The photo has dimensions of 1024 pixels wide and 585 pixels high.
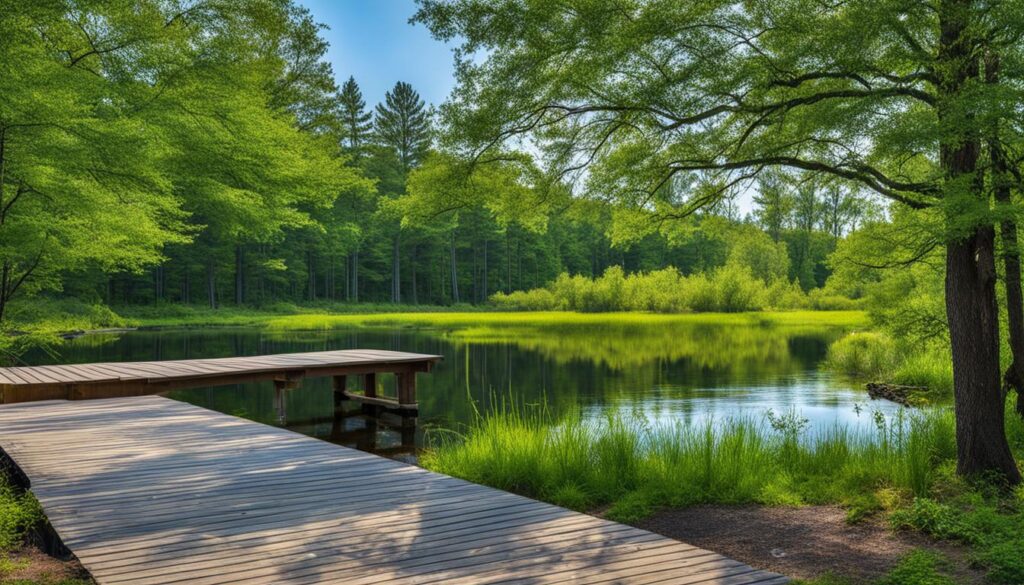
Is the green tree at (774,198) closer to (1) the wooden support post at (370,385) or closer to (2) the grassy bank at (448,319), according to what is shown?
(1) the wooden support post at (370,385)

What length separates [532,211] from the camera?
30.2 ft

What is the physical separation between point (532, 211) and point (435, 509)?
4.89 metres

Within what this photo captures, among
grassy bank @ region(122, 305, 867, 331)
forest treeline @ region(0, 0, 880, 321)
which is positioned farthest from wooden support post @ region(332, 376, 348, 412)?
grassy bank @ region(122, 305, 867, 331)

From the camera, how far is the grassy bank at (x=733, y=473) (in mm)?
6480

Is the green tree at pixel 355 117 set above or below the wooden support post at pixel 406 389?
above

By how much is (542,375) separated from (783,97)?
13463mm

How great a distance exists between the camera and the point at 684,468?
7461 millimetres

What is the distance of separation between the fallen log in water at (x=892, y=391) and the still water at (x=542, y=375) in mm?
287

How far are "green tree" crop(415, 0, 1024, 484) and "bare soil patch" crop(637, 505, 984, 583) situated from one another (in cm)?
→ 188

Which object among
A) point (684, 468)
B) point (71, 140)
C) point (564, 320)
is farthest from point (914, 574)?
point (564, 320)

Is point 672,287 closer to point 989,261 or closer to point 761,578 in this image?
point 989,261

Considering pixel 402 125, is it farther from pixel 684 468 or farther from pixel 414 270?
pixel 684 468

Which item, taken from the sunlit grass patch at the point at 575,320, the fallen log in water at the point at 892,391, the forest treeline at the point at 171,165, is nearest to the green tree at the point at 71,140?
the forest treeline at the point at 171,165

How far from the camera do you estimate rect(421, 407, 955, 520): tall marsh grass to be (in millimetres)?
6941
